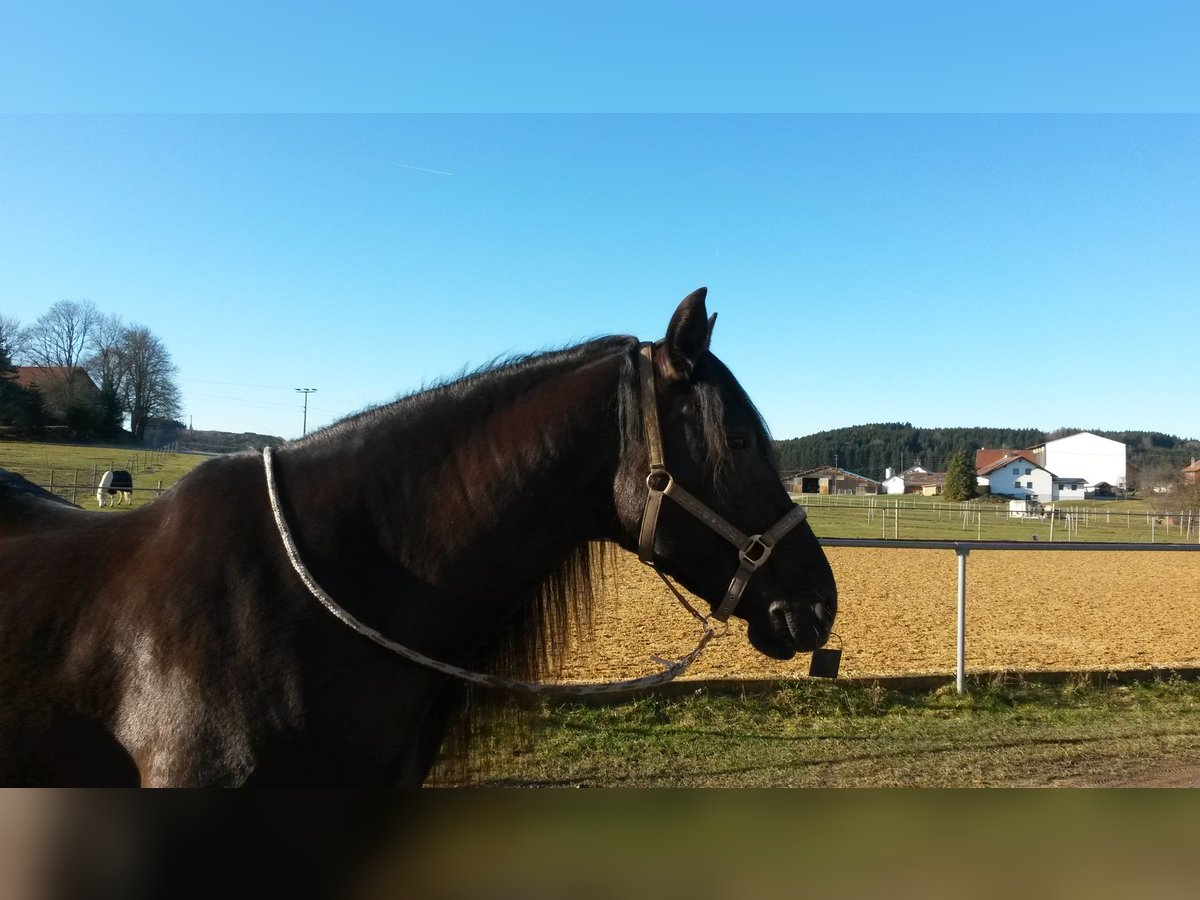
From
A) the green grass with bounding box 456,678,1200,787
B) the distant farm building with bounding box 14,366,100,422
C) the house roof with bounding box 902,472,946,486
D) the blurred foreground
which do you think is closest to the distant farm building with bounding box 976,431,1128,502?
the house roof with bounding box 902,472,946,486

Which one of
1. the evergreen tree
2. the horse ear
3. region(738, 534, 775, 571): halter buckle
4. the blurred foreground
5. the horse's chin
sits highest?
the evergreen tree

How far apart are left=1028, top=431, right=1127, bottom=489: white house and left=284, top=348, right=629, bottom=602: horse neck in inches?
470

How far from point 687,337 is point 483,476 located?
24.8 inches

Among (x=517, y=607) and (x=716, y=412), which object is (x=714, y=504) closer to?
(x=716, y=412)

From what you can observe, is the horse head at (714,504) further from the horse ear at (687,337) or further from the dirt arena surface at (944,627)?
the dirt arena surface at (944,627)

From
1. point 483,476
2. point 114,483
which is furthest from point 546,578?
point 114,483

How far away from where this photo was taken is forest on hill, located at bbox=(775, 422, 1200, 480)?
11492 mm

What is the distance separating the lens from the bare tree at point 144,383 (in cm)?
488

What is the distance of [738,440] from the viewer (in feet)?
6.29

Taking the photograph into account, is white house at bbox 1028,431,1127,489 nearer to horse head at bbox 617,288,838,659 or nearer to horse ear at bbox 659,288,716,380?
horse head at bbox 617,288,838,659

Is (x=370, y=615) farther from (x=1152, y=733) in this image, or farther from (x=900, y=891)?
(x=1152, y=733)

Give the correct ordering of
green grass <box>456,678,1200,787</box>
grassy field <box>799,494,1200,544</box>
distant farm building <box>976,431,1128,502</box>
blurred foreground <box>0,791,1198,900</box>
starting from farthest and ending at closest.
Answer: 1. grassy field <box>799,494,1200,544</box>
2. distant farm building <box>976,431,1128,502</box>
3. green grass <box>456,678,1200,787</box>
4. blurred foreground <box>0,791,1198,900</box>

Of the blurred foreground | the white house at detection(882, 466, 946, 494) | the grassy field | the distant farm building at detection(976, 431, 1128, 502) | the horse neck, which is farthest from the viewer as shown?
the grassy field

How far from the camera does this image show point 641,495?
1.87m
